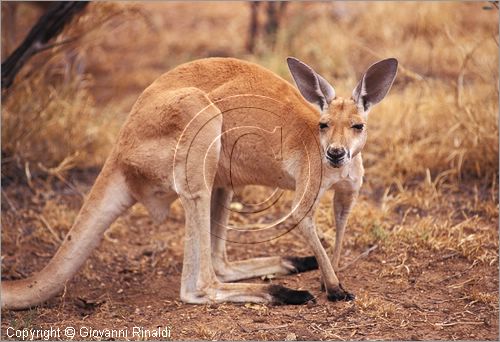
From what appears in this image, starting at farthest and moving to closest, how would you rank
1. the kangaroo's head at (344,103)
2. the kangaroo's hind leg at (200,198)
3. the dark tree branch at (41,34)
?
the dark tree branch at (41,34) → the kangaroo's hind leg at (200,198) → the kangaroo's head at (344,103)

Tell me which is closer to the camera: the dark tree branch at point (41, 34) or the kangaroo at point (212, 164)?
the kangaroo at point (212, 164)

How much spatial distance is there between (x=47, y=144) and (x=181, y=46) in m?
3.39

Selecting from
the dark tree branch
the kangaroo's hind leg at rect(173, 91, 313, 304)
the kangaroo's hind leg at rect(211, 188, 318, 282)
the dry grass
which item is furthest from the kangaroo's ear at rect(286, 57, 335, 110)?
the dark tree branch

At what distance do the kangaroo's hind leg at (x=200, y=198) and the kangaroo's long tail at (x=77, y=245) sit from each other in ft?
1.54

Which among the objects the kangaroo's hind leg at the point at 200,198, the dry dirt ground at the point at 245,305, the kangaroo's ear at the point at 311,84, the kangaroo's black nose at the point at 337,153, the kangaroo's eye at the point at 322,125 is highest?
the kangaroo's ear at the point at 311,84

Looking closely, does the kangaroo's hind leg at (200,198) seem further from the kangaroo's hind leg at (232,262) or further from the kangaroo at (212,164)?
the kangaroo's hind leg at (232,262)

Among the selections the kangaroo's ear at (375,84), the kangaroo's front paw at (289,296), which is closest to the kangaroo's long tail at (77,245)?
the kangaroo's front paw at (289,296)

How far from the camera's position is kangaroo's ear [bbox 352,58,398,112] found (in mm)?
4930

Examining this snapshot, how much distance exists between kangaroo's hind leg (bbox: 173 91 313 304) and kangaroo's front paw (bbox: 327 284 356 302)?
0.29 metres

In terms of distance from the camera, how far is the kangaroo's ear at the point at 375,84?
493cm

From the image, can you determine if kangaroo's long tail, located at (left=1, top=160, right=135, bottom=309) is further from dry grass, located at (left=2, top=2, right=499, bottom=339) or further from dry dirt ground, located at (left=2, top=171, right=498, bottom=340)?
dry grass, located at (left=2, top=2, right=499, bottom=339)

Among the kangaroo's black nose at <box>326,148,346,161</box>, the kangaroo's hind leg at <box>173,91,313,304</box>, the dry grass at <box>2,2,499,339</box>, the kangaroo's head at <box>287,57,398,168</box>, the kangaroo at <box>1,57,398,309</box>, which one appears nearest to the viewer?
the kangaroo's black nose at <box>326,148,346,161</box>

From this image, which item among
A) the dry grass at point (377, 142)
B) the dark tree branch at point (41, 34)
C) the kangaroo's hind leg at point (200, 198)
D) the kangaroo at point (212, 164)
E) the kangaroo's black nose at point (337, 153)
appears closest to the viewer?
the kangaroo's black nose at point (337, 153)

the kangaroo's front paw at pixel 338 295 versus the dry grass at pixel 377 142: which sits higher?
the dry grass at pixel 377 142
